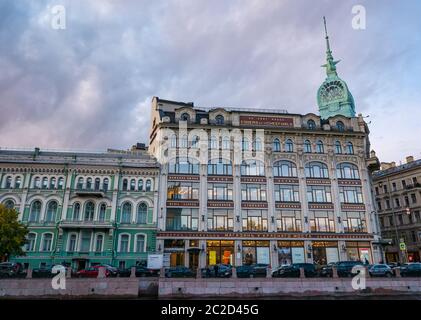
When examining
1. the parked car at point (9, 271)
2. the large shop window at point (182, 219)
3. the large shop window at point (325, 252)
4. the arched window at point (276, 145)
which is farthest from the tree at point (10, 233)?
the large shop window at point (325, 252)

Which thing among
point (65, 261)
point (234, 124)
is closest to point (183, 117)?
point (234, 124)

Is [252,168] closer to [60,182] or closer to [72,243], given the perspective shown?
[72,243]

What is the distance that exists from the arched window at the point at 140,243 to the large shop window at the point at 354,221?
1095 inches

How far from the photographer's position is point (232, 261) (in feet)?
138

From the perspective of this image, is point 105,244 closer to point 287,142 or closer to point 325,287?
point 325,287

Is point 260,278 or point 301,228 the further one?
point 301,228

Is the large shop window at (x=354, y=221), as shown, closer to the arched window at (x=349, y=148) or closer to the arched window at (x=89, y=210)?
the arched window at (x=349, y=148)

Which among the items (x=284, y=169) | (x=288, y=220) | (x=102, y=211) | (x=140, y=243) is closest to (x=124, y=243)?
(x=140, y=243)

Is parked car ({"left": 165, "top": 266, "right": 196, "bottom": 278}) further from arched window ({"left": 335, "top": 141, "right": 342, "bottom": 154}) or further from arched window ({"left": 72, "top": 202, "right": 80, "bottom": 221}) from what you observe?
arched window ({"left": 335, "top": 141, "right": 342, "bottom": 154})

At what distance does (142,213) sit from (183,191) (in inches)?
245

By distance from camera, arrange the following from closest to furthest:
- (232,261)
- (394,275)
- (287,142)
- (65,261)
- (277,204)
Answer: (394,275)
(65,261)
(232,261)
(277,204)
(287,142)

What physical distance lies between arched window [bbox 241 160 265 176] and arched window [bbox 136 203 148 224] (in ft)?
48.0

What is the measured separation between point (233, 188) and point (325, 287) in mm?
19841

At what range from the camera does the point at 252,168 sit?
47.1 meters
